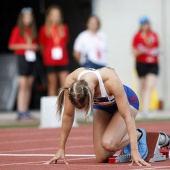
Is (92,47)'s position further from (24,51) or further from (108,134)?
(108,134)

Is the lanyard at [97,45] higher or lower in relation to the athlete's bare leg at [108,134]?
higher

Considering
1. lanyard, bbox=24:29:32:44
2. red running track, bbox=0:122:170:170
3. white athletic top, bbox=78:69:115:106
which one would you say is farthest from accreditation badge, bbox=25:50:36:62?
white athletic top, bbox=78:69:115:106

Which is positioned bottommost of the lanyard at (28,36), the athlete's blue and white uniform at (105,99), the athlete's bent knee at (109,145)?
the athlete's bent knee at (109,145)

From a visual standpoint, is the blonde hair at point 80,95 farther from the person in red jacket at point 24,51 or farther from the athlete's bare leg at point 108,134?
the person in red jacket at point 24,51

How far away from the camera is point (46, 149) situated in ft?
37.5

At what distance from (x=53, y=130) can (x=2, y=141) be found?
2538 millimetres

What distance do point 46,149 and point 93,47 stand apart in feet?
22.6

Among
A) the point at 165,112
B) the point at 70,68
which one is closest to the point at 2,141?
the point at 165,112

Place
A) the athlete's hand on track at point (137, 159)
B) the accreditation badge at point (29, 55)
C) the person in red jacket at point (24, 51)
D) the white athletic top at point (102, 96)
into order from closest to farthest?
the athlete's hand on track at point (137, 159) < the white athletic top at point (102, 96) < the person in red jacket at point (24, 51) < the accreditation badge at point (29, 55)

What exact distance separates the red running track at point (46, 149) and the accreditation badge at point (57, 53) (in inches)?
116

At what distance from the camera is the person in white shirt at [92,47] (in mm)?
17938

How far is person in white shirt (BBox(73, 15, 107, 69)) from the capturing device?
1794 centimetres

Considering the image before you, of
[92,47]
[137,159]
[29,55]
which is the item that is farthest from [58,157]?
[29,55]

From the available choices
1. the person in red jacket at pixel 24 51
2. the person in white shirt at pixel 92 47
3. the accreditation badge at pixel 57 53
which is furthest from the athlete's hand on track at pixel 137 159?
the accreditation badge at pixel 57 53
